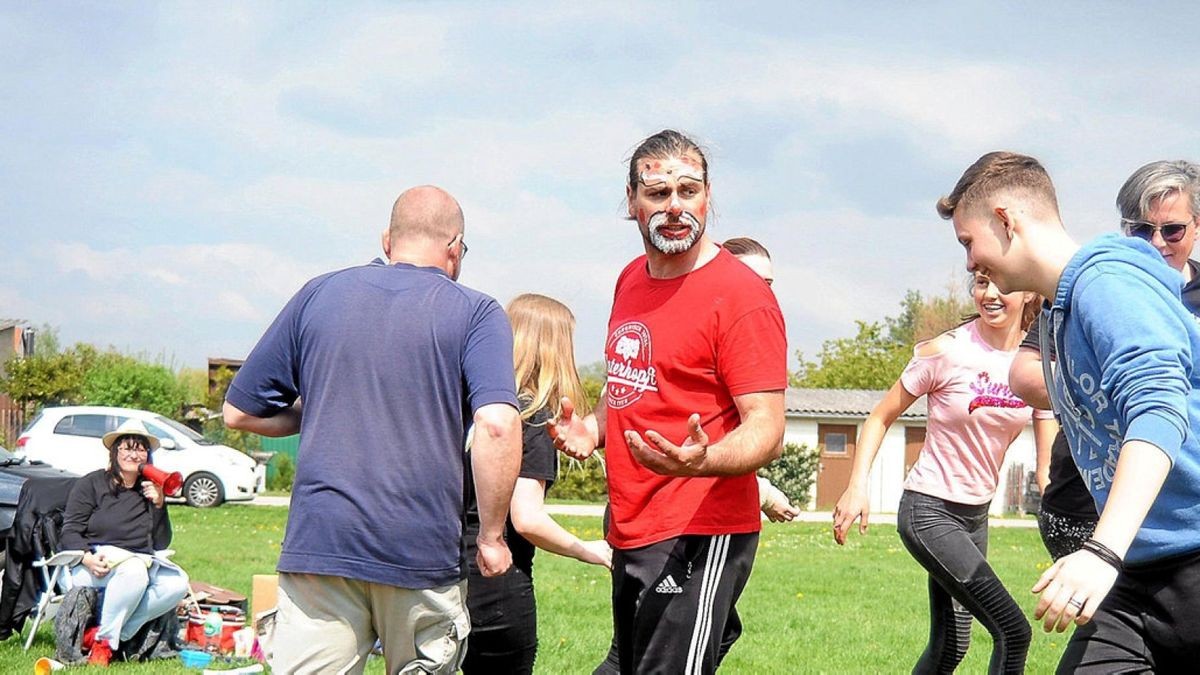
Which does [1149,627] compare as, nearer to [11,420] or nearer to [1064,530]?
[1064,530]

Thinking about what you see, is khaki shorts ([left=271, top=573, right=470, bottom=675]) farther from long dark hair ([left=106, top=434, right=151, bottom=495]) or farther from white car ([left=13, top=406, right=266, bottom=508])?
white car ([left=13, top=406, right=266, bottom=508])

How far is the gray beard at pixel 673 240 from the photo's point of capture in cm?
440

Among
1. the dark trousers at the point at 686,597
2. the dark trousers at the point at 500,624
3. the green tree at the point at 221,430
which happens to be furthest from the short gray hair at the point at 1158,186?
→ the green tree at the point at 221,430

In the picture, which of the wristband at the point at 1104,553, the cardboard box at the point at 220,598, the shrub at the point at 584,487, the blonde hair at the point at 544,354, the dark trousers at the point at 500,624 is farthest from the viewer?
the shrub at the point at 584,487

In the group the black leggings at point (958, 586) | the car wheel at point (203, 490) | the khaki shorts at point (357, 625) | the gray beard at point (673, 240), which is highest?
the gray beard at point (673, 240)

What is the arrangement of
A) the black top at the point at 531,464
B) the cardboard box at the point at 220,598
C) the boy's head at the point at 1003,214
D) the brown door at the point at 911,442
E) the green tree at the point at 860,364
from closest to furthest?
the boy's head at the point at 1003,214 < the black top at the point at 531,464 < the cardboard box at the point at 220,598 < the brown door at the point at 911,442 < the green tree at the point at 860,364

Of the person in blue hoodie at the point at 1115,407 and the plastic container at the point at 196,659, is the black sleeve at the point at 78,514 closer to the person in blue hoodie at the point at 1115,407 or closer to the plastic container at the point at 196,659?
the plastic container at the point at 196,659

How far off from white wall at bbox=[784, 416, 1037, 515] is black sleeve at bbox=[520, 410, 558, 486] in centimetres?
3656

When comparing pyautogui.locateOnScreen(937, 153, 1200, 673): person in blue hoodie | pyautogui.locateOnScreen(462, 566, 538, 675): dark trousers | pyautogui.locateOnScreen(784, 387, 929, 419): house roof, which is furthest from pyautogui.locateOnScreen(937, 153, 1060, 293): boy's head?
pyautogui.locateOnScreen(784, 387, 929, 419): house roof

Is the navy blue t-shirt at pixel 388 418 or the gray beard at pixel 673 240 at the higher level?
the gray beard at pixel 673 240

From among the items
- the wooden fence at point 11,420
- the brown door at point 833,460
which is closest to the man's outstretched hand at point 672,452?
the wooden fence at point 11,420

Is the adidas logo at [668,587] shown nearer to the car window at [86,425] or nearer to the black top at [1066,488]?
the black top at [1066,488]

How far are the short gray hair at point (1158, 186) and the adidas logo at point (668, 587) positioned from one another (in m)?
2.16

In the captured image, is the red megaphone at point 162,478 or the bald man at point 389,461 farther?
the red megaphone at point 162,478
